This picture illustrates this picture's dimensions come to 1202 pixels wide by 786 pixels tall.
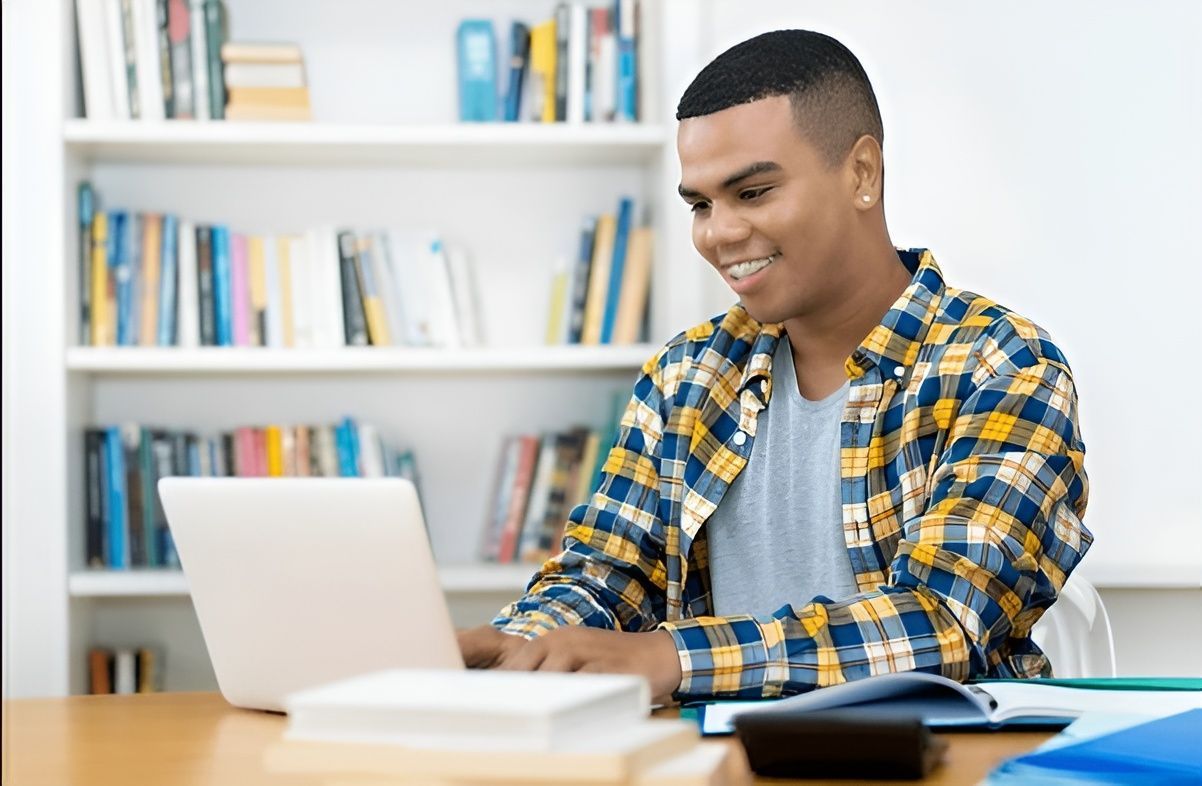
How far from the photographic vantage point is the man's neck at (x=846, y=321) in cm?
172

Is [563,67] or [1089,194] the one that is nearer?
[1089,194]

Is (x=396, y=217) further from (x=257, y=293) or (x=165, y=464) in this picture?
(x=165, y=464)

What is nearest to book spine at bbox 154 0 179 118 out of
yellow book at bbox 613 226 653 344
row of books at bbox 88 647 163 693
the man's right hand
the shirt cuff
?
yellow book at bbox 613 226 653 344

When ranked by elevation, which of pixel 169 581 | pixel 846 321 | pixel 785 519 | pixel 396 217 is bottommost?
pixel 169 581

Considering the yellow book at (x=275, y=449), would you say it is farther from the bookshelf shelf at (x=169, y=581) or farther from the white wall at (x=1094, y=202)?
the white wall at (x=1094, y=202)

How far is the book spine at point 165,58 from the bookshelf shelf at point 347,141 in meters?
0.07

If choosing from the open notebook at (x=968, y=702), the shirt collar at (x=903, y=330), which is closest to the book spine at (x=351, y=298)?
the shirt collar at (x=903, y=330)

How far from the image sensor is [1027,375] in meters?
1.43

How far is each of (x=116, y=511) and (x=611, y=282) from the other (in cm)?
101

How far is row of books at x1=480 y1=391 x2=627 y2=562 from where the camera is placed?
2.77m

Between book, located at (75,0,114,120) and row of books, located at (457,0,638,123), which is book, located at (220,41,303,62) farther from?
row of books, located at (457,0,638,123)

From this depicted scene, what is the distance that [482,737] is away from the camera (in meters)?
0.66

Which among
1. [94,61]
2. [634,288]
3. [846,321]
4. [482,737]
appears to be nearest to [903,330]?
[846,321]

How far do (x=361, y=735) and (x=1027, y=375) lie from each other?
0.94 m
